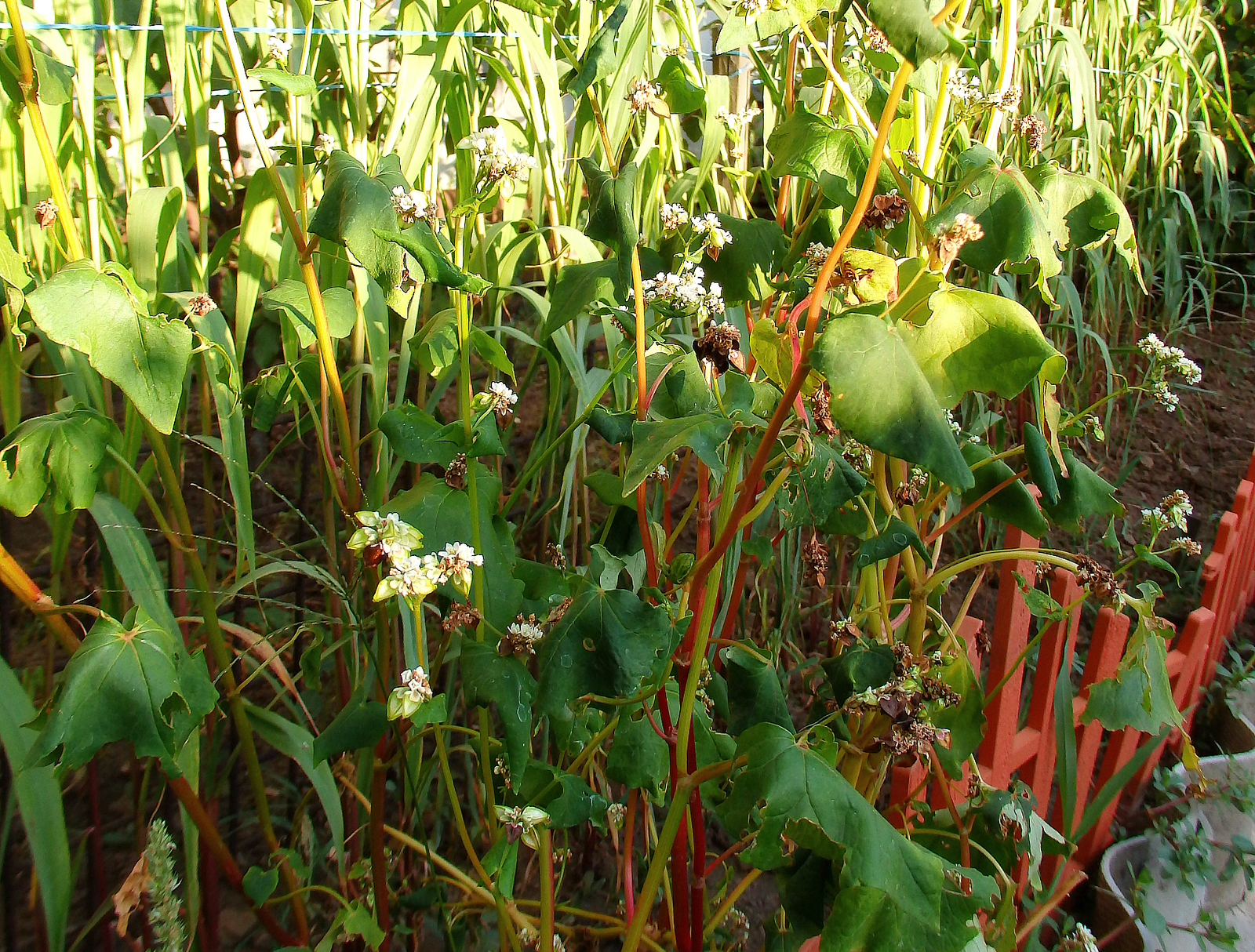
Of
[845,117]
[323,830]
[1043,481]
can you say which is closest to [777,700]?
[1043,481]

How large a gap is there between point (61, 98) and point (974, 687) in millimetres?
1112

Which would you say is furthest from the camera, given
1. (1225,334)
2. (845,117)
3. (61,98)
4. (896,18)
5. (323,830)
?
(1225,334)

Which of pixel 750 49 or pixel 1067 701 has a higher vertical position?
pixel 750 49

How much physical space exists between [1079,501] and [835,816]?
0.51m

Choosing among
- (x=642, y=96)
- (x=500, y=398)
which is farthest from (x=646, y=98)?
(x=500, y=398)

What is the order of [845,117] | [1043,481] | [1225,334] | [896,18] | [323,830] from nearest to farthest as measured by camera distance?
[896,18]
[1043,481]
[845,117]
[323,830]
[1225,334]

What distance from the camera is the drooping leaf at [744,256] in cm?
100

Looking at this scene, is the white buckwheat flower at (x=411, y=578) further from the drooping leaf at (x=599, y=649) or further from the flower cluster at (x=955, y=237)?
the flower cluster at (x=955, y=237)

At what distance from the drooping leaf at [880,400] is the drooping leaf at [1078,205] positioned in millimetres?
446

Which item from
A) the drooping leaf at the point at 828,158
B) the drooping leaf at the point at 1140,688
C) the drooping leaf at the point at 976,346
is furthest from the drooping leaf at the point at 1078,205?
the drooping leaf at the point at 1140,688

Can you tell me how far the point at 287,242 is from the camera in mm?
1163

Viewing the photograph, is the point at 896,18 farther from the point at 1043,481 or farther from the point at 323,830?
the point at 323,830

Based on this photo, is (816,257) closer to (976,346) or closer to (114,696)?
(976,346)

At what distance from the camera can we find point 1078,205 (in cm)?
100
